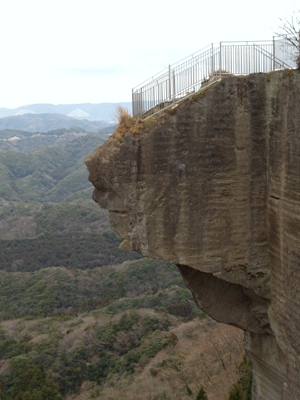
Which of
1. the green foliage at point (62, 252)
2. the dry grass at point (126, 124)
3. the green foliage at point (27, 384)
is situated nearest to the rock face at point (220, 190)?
the dry grass at point (126, 124)

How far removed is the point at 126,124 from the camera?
9203 millimetres

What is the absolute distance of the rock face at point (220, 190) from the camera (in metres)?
8.70

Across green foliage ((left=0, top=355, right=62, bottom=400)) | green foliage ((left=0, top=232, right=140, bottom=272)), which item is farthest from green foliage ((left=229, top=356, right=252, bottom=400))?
green foliage ((left=0, top=232, right=140, bottom=272))

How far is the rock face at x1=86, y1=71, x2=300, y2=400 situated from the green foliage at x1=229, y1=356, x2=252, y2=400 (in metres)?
5.40

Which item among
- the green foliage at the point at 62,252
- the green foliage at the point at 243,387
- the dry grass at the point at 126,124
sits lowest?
the green foliage at the point at 62,252

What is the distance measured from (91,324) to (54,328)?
4210mm

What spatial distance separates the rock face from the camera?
8.70 meters

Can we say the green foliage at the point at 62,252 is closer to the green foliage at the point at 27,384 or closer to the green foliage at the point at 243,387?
the green foliage at the point at 27,384

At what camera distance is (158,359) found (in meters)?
30.2

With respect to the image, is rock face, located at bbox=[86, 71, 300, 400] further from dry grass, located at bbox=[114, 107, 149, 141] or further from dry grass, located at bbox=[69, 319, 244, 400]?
dry grass, located at bbox=[69, 319, 244, 400]

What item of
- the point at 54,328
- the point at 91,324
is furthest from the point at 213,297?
the point at 54,328

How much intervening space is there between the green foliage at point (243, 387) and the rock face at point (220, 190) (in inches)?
213

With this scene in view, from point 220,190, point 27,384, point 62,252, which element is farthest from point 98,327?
point 62,252

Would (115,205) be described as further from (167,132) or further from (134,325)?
(134,325)
